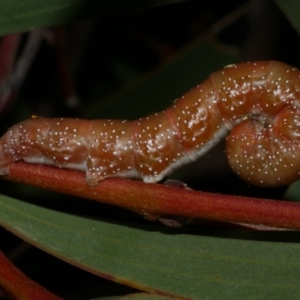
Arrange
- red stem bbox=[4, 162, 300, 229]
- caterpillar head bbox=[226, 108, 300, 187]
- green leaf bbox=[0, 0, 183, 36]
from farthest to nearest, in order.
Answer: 1. green leaf bbox=[0, 0, 183, 36]
2. caterpillar head bbox=[226, 108, 300, 187]
3. red stem bbox=[4, 162, 300, 229]

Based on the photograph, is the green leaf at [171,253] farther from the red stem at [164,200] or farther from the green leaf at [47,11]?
the green leaf at [47,11]

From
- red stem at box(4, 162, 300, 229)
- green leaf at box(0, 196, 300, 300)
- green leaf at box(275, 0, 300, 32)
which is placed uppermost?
green leaf at box(275, 0, 300, 32)

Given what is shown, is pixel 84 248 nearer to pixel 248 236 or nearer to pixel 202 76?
pixel 248 236

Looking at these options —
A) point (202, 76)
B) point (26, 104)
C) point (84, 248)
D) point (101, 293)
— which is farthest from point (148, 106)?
point (84, 248)

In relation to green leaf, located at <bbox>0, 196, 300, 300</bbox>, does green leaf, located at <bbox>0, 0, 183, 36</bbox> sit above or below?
above

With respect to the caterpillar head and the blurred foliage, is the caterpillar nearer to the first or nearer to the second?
the caterpillar head

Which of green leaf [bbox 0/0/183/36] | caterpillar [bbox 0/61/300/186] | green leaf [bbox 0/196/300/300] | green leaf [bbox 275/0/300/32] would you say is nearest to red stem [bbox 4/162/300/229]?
caterpillar [bbox 0/61/300/186]
